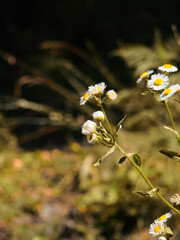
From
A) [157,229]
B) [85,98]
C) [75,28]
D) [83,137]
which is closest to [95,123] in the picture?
[85,98]

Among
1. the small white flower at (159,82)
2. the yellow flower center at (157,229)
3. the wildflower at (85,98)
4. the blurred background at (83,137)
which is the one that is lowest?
the yellow flower center at (157,229)

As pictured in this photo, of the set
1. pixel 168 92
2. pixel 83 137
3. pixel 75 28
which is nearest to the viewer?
pixel 168 92

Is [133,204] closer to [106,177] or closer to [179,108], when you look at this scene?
[106,177]

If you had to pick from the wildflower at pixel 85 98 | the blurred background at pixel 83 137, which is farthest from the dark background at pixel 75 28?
the wildflower at pixel 85 98

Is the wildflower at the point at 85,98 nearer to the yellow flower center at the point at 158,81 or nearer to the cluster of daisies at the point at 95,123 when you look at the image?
the cluster of daisies at the point at 95,123

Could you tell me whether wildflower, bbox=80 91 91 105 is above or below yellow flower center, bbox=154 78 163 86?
above

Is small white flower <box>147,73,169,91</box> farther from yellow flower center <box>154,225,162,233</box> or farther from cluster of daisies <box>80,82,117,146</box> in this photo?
yellow flower center <box>154,225,162,233</box>

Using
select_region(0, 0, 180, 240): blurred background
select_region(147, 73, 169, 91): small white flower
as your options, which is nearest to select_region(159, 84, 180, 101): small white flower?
select_region(147, 73, 169, 91): small white flower

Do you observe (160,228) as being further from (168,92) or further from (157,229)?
(168,92)
